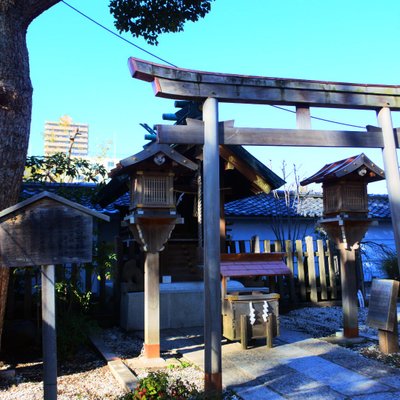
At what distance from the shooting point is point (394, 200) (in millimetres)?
5973

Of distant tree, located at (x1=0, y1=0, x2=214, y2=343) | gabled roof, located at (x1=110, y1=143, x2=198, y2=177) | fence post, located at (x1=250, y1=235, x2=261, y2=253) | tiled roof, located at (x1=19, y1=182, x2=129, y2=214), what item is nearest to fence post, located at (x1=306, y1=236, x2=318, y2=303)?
fence post, located at (x1=250, y1=235, x2=261, y2=253)

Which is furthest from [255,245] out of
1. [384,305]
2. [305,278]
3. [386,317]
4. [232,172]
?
[386,317]

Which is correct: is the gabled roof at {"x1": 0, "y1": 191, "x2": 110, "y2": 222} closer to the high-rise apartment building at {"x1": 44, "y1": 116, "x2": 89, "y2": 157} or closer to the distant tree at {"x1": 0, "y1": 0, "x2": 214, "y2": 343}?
the distant tree at {"x1": 0, "y1": 0, "x2": 214, "y2": 343}

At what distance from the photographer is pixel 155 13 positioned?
27.1 feet

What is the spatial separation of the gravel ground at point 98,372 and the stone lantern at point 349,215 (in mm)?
802

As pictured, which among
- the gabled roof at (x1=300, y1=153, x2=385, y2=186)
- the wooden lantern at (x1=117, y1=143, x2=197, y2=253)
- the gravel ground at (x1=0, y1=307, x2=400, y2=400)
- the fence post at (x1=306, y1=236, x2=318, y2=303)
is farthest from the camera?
the fence post at (x1=306, y1=236, x2=318, y2=303)

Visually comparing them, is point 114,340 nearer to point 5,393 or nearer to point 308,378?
point 5,393

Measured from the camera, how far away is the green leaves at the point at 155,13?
820cm

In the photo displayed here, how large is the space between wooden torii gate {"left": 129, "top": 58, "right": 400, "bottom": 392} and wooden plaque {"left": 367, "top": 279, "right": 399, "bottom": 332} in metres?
1.23

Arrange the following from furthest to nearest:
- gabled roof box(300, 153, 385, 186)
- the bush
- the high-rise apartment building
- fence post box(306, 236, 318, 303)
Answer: the high-rise apartment building → fence post box(306, 236, 318, 303) → gabled roof box(300, 153, 385, 186) → the bush

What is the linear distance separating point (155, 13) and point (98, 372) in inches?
274

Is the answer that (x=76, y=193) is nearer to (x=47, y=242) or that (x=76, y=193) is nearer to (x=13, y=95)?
(x=13, y=95)

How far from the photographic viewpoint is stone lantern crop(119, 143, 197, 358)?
21.3 ft

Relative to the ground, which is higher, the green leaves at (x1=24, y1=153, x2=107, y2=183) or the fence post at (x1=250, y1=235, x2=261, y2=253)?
the green leaves at (x1=24, y1=153, x2=107, y2=183)
